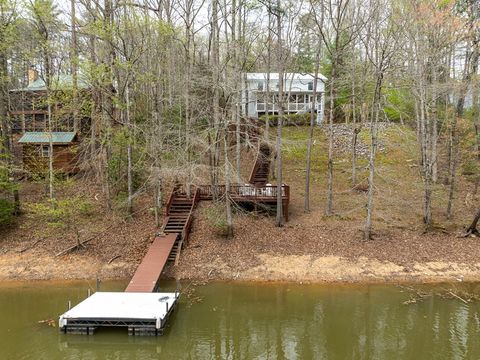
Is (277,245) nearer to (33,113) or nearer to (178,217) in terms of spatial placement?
(178,217)

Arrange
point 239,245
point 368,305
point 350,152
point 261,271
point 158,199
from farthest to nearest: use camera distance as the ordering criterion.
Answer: point 350,152 → point 158,199 → point 239,245 → point 261,271 → point 368,305

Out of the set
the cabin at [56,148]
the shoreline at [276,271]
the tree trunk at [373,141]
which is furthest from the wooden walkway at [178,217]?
the cabin at [56,148]

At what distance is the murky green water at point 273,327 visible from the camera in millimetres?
9461

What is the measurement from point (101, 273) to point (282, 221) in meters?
8.03

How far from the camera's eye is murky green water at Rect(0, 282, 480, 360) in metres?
9.46

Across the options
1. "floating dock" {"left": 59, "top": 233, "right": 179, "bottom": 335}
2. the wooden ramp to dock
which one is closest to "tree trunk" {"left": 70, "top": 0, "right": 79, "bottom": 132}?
the wooden ramp to dock

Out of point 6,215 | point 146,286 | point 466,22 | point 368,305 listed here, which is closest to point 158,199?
point 146,286

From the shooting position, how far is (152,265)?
45.9 ft

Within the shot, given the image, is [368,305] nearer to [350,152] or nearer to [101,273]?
[101,273]

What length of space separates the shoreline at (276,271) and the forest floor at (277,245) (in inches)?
1.5

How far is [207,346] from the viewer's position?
32.1 ft

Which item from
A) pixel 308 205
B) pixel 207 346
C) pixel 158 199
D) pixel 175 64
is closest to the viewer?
pixel 207 346

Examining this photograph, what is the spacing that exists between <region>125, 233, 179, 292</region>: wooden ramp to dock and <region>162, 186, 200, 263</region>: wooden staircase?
0.32 metres

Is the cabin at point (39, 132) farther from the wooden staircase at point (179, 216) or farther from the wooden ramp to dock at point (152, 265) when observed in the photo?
the wooden ramp to dock at point (152, 265)
